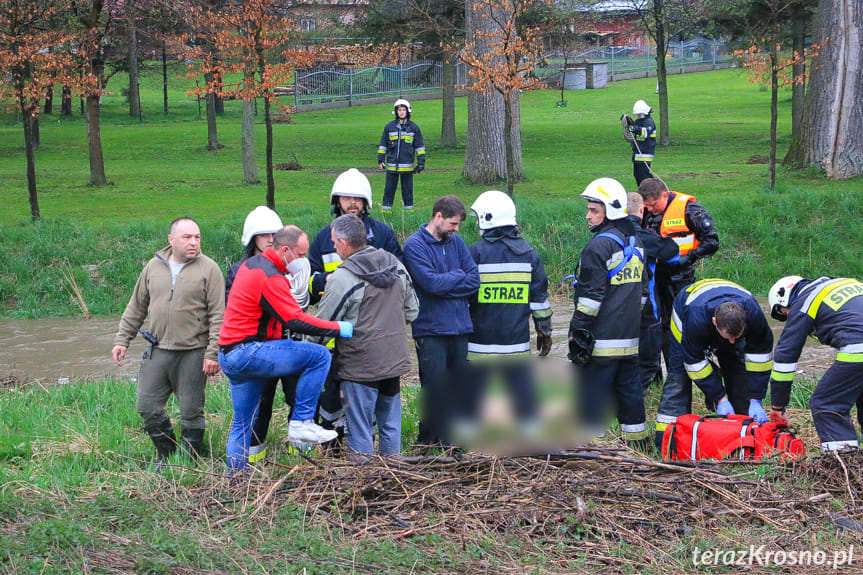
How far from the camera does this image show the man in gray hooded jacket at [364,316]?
576 cm

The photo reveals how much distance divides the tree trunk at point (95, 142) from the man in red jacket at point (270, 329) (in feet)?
51.6

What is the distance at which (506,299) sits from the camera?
6520 mm

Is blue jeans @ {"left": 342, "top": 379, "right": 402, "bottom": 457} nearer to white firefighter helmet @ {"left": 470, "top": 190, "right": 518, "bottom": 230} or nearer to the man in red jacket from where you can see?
the man in red jacket

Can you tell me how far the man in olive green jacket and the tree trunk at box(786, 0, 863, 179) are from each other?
14.7 metres

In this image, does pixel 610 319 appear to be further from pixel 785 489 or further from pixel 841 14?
pixel 841 14

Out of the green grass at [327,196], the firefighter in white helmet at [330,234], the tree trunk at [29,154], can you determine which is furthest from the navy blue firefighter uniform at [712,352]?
the tree trunk at [29,154]

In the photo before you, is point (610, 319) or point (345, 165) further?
point (345, 165)

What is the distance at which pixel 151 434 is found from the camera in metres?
6.49

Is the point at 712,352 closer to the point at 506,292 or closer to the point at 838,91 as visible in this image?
the point at 506,292

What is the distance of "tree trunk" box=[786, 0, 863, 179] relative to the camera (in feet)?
56.4

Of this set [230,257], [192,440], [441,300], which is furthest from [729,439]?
[230,257]

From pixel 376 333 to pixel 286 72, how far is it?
10.4m

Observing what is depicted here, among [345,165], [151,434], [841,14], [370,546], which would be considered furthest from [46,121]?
[370,546]

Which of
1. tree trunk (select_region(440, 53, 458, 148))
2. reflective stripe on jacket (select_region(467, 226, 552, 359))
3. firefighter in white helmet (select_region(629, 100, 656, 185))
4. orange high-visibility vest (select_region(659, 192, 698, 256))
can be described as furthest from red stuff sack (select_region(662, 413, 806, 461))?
tree trunk (select_region(440, 53, 458, 148))
